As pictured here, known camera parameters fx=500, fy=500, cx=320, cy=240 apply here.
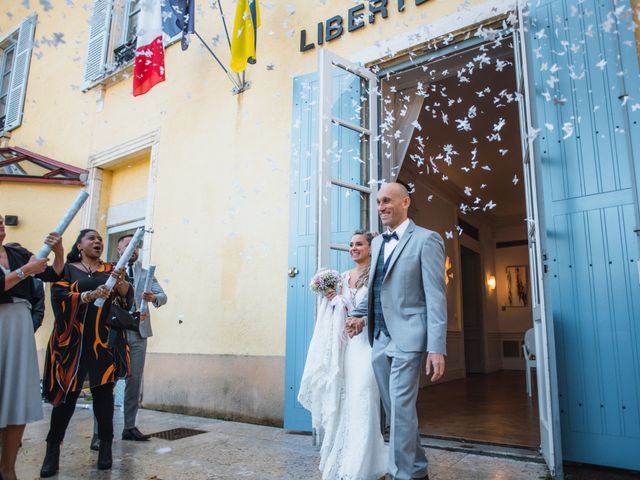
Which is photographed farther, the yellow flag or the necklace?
the yellow flag

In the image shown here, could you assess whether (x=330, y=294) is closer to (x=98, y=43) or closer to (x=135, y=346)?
(x=135, y=346)

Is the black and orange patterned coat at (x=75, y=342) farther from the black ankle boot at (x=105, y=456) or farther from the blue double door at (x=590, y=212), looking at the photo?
the blue double door at (x=590, y=212)

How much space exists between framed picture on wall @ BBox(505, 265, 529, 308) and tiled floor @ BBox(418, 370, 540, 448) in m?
3.74

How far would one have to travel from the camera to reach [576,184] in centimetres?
341

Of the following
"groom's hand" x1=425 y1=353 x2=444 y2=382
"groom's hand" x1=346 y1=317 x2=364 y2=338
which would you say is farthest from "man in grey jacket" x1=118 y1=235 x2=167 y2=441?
"groom's hand" x1=425 y1=353 x2=444 y2=382

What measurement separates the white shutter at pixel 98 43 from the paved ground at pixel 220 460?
18.0 ft

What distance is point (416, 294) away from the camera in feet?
8.66

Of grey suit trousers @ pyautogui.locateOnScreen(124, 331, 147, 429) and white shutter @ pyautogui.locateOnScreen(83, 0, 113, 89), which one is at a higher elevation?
white shutter @ pyautogui.locateOnScreen(83, 0, 113, 89)

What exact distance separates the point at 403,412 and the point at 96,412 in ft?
6.78

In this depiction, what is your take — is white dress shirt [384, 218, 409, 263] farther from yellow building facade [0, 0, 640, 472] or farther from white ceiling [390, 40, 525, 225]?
yellow building facade [0, 0, 640, 472]

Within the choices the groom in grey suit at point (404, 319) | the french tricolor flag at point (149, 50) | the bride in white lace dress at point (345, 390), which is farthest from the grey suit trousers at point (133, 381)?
the french tricolor flag at point (149, 50)

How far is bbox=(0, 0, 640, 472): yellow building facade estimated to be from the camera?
494cm

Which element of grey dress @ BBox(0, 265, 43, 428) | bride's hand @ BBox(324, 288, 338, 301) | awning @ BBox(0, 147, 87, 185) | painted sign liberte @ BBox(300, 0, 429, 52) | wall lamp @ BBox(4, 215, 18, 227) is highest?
painted sign liberte @ BBox(300, 0, 429, 52)

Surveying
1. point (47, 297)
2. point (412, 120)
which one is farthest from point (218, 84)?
point (47, 297)
